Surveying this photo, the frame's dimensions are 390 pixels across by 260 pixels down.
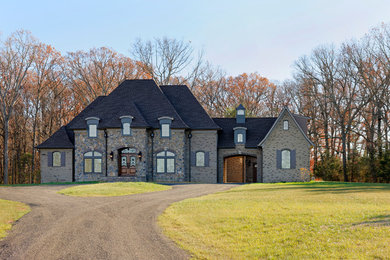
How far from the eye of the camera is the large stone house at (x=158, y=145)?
32688 millimetres

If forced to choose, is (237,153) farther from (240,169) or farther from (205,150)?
(240,169)

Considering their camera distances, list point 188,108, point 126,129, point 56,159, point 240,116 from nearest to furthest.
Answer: point 126,129
point 56,159
point 188,108
point 240,116

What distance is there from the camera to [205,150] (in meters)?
34.5

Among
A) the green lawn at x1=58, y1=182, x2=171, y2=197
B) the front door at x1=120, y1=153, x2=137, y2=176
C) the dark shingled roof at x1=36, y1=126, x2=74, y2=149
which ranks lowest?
the green lawn at x1=58, y1=182, x2=171, y2=197

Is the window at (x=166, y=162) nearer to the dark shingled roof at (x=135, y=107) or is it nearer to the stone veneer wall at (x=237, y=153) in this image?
the dark shingled roof at (x=135, y=107)

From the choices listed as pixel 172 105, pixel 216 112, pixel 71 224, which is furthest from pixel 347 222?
pixel 216 112

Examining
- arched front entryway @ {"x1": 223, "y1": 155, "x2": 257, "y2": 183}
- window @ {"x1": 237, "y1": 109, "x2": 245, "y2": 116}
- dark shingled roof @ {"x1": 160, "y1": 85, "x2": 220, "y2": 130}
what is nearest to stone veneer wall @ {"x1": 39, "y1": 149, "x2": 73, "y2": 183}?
dark shingled roof @ {"x1": 160, "y1": 85, "x2": 220, "y2": 130}

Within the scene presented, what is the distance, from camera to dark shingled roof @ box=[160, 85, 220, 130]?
34.6 m

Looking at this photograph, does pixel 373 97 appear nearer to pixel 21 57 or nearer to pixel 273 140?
pixel 273 140

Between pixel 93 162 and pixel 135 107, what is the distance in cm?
570

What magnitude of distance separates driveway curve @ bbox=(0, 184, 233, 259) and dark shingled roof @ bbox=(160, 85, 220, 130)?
1779 centimetres

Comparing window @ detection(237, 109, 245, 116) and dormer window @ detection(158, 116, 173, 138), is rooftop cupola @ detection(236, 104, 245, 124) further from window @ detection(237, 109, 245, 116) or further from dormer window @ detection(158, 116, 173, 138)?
dormer window @ detection(158, 116, 173, 138)

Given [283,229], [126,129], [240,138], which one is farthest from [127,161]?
[283,229]

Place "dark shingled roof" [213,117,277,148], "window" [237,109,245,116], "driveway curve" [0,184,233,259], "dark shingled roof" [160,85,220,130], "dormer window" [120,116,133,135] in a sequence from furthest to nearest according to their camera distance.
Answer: "window" [237,109,245,116]
"dark shingled roof" [213,117,277,148]
"dark shingled roof" [160,85,220,130]
"dormer window" [120,116,133,135]
"driveway curve" [0,184,233,259]
